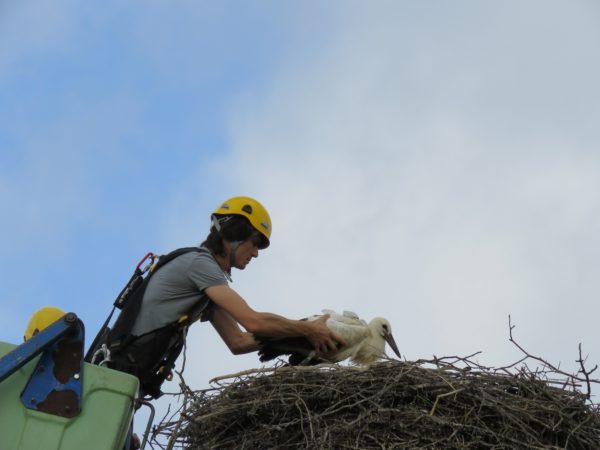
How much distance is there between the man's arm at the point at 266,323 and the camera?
5230mm

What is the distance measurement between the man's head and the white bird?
58 cm

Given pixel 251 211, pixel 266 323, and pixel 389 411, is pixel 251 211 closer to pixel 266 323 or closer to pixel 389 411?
pixel 266 323

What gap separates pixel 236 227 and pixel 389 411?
1.62m

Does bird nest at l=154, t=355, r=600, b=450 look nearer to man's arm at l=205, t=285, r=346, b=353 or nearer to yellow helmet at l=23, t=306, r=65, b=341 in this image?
man's arm at l=205, t=285, r=346, b=353

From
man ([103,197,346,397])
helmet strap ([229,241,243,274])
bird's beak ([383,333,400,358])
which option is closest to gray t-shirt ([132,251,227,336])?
man ([103,197,346,397])

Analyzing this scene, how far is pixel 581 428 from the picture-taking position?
4984 mm

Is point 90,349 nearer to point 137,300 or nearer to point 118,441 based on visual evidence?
point 137,300

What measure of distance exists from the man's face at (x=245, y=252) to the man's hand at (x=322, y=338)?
0.55 meters

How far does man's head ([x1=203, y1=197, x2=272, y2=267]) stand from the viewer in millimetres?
5836

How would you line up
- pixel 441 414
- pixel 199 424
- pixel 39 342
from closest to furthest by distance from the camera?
pixel 39 342 < pixel 441 414 < pixel 199 424

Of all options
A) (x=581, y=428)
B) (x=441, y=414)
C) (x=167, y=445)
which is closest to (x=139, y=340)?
(x=167, y=445)

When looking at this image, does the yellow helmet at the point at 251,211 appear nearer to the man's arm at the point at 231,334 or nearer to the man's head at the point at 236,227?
the man's head at the point at 236,227

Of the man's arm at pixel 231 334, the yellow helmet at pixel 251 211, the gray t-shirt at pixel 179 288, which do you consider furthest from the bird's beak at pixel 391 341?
the gray t-shirt at pixel 179 288

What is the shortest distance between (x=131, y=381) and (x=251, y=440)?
97cm
